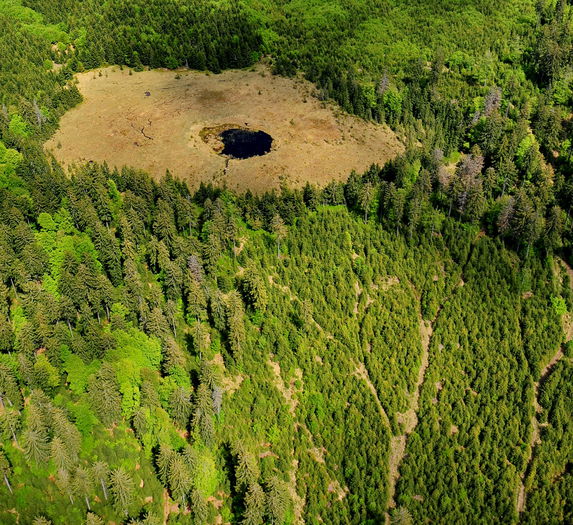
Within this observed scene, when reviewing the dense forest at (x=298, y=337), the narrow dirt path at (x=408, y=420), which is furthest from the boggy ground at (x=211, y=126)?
the narrow dirt path at (x=408, y=420)

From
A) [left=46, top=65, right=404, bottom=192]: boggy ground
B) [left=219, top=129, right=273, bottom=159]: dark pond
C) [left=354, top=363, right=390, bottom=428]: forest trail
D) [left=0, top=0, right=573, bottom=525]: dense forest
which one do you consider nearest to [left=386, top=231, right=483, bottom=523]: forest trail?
[left=0, top=0, right=573, bottom=525]: dense forest

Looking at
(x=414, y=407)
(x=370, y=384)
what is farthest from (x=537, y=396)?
(x=370, y=384)

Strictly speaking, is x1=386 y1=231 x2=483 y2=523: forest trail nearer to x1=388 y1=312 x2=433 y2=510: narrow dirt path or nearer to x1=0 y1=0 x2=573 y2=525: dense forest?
x1=388 y1=312 x2=433 y2=510: narrow dirt path

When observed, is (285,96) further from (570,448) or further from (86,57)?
(570,448)

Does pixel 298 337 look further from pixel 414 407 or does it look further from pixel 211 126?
pixel 211 126

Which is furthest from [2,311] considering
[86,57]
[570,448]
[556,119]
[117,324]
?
[556,119]

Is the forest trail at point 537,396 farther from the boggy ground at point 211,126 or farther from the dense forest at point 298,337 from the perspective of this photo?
the boggy ground at point 211,126

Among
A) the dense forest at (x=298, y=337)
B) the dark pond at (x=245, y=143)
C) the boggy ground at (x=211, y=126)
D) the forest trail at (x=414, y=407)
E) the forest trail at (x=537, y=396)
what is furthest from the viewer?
the dark pond at (x=245, y=143)
